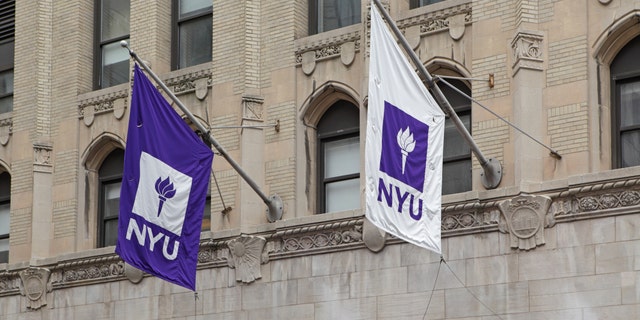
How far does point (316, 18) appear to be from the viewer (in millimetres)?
28359

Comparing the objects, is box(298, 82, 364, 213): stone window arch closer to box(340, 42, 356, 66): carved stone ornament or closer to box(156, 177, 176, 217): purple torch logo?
box(340, 42, 356, 66): carved stone ornament

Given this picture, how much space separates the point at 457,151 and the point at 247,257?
474 centimetres

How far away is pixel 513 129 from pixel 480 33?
2.00 meters

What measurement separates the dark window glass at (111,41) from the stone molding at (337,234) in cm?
443

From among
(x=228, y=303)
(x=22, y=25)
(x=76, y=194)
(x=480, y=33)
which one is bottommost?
(x=228, y=303)

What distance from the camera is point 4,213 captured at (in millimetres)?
33781

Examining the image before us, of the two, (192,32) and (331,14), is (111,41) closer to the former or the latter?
(192,32)

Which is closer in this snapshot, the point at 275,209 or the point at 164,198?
the point at 164,198

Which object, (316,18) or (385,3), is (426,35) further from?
(316,18)

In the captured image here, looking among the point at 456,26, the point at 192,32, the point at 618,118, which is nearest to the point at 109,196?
the point at 192,32

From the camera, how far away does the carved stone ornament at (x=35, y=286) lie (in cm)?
3123

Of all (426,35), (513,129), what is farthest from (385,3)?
(513,129)

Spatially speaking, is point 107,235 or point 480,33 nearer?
point 480,33

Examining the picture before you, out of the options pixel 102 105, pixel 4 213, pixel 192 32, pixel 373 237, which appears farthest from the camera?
pixel 4 213
